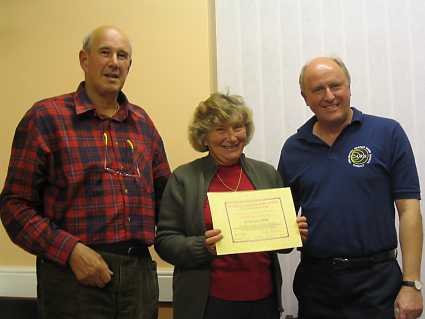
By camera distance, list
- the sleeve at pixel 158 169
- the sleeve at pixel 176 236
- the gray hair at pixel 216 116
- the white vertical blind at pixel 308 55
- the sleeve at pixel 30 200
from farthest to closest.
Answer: the white vertical blind at pixel 308 55
the sleeve at pixel 158 169
the gray hair at pixel 216 116
the sleeve at pixel 176 236
the sleeve at pixel 30 200

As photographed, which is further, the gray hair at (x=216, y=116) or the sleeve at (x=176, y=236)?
the gray hair at (x=216, y=116)

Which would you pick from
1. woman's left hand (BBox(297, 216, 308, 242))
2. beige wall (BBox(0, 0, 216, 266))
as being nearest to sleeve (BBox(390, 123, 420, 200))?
woman's left hand (BBox(297, 216, 308, 242))

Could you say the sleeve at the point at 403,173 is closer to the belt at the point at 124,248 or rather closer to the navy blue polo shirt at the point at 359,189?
the navy blue polo shirt at the point at 359,189

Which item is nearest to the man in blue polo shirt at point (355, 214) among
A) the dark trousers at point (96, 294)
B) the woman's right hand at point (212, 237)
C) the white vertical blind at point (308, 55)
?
the woman's right hand at point (212, 237)

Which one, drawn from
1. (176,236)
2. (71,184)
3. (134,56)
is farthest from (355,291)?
(134,56)

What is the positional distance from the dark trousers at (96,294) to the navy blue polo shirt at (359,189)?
68cm

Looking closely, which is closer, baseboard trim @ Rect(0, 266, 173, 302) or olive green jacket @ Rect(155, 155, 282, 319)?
olive green jacket @ Rect(155, 155, 282, 319)

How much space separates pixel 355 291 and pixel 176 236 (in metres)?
0.70

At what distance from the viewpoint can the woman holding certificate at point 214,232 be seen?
1627 millimetres

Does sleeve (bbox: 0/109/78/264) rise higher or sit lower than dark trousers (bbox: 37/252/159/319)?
higher

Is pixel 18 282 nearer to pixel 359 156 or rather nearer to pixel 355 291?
pixel 355 291

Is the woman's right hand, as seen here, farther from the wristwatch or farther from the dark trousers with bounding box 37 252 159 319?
the wristwatch

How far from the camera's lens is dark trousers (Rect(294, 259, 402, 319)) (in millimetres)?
1621

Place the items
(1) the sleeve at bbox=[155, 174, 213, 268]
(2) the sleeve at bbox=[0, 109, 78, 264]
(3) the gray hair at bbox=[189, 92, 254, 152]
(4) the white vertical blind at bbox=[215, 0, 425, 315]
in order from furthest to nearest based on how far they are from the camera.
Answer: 1. (4) the white vertical blind at bbox=[215, 0, 425, 315]
2. (3) the gray hair at bbox=[189, 92, 254, 152]
3. (1) the sleeve at bbox=[155, 174, 213, 268]
4. (2) the sleeve at bbox=[0, 109, 78, 264]
